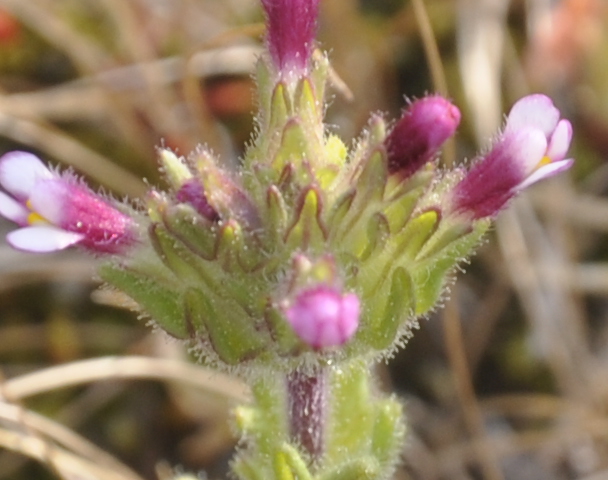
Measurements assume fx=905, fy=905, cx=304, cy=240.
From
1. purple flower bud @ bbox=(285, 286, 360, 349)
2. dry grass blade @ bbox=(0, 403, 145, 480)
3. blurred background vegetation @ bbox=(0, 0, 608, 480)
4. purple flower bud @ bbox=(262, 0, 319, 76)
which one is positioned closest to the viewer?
purple flower bud @ bbox=(285, 286, 360, 349)

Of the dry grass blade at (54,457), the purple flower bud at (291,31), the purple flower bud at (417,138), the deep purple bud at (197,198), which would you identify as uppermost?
the purple flower bud at (291,31)

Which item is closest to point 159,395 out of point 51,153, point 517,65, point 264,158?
point 51,153

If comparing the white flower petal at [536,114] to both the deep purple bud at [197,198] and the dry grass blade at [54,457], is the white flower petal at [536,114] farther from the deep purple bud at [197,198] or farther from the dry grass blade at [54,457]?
the dry grass blade at [54,457]

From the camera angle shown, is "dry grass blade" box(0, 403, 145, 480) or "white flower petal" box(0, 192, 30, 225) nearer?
"white flower petal" box(0, 192, 30, 225)

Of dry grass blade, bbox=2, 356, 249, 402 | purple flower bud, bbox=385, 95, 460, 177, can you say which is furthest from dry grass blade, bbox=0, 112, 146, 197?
purple flower bud, bbox=385, 95, 460, 177

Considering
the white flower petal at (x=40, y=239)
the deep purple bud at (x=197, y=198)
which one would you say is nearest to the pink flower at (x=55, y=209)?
the white flower petal at (x=40, y=239)

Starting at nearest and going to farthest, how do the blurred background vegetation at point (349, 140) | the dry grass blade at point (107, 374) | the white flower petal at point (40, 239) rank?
1. the white flower petal at point (40, 239)
2. the dry grass blade at point (107, 374)
3. the blurred background vegetation at point (349, 140)

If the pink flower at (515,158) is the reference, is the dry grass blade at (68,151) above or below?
above

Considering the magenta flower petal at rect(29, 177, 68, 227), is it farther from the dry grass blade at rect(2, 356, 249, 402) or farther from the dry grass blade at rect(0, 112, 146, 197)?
the dry grass blade at rect(0, 112, 146, 197)
